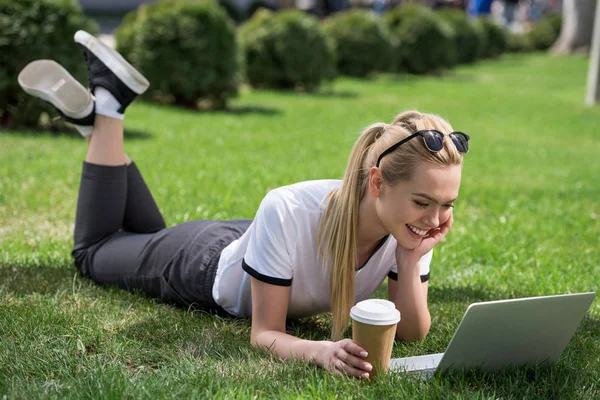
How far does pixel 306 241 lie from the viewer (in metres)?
2.95

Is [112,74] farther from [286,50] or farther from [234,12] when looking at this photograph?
[234,12]

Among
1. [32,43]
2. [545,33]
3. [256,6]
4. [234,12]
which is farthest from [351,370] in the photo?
[256,6]

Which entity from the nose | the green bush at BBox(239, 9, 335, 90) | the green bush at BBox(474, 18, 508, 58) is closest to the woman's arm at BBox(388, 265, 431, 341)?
the nose

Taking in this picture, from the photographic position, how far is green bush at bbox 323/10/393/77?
15.5 m

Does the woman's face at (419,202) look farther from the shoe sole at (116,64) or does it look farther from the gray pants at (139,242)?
the shoe sole at (116,64)

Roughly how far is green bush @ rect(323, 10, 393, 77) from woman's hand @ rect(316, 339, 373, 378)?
43.4 feet

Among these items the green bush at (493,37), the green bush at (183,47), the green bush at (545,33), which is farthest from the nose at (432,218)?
the green bush at (545,33)

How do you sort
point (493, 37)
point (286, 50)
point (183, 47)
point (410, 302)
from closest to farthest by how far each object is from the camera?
point (410, 302)
point (183, 47)
point (286, 50)
point (493, 37)

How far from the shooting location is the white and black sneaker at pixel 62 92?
3936mm

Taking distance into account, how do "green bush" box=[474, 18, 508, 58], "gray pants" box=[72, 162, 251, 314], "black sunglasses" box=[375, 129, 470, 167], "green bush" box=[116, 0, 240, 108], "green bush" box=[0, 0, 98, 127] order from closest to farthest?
"black sunglasses" box=[375, 129, 470, 167] < "gray pants" box=[72, 162, 251, 314] < "green bush" box=[0, 0, 98, 127] < "green bush" box=[116, 0, 240, 108] < "green bush" box=[474, 18, 508, 58]

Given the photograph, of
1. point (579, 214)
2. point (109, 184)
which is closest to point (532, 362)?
point (109, 184)

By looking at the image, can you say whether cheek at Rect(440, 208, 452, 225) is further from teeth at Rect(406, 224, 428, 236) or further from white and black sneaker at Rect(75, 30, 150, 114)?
white and black sneaker at Rect(75, 30, 150, 114)

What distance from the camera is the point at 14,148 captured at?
279 inches

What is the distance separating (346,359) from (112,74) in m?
2.19
